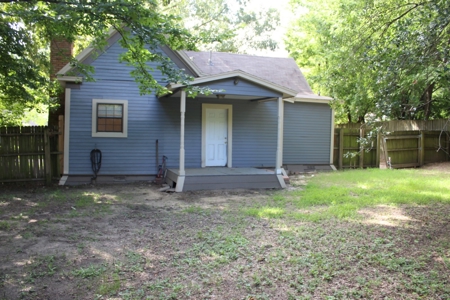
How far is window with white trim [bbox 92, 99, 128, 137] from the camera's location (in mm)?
10656

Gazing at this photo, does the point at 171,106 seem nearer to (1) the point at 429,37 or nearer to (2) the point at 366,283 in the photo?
(1) the point at 429,37

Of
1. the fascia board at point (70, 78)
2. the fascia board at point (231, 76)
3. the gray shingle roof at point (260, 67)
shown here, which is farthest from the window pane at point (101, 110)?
the gray shingle roof at point (260, 67)

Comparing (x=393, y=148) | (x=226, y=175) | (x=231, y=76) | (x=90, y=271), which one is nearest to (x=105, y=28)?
(x=90, y=271)

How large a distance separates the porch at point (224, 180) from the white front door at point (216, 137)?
1.70 m

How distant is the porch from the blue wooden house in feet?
0.09

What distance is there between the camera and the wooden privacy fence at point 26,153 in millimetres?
10031

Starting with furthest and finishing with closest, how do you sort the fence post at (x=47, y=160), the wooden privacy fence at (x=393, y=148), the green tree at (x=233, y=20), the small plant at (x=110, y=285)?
the green tree at (x=233, y=20), the wooden privacy fence at (x=393, y=148), the fence post at (x=47, y=160), the small plant at (x=110, y=285)

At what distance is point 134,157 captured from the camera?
1099 centimetres

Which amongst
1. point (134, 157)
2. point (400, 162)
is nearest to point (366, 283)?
point (134, 157)

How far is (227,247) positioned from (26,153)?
8.09m

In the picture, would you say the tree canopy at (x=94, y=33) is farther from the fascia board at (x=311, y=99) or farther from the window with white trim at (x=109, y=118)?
the fascia board at (x=311, y=99)

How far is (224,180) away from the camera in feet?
31.9

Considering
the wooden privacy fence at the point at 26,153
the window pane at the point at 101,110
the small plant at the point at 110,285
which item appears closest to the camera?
the small plant at the point at 110,285

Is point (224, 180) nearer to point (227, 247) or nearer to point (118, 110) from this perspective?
point (118, 110)
